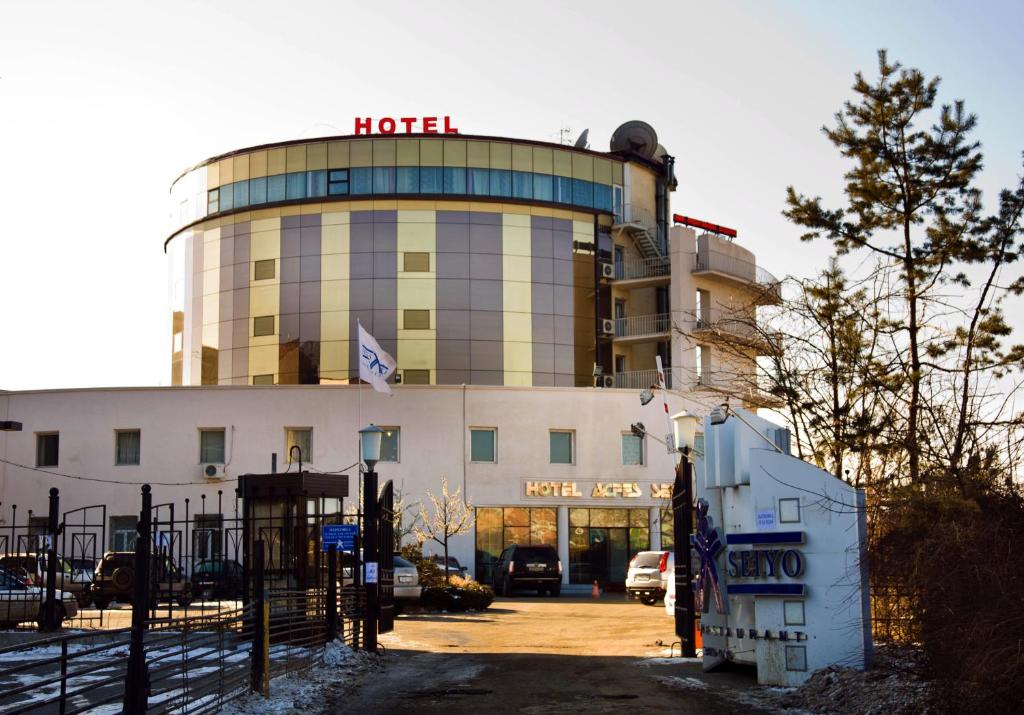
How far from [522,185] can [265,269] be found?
13.0 meters

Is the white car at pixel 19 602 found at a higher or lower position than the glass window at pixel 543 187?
lower

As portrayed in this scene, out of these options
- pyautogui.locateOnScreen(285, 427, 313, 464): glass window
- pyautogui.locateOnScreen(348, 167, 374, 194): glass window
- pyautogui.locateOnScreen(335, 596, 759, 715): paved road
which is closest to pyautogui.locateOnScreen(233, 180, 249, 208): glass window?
pyautogui.locateOnScreen(348, 167, 374, 194): glass window

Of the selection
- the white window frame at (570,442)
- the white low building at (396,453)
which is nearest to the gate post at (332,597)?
the white low building at (396,453)

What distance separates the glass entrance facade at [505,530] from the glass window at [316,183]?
57.8ft

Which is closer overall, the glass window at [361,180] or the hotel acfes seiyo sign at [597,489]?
the hotel acfes seiyo sign at [597,489]

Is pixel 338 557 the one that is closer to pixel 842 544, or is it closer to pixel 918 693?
pixel 842 544

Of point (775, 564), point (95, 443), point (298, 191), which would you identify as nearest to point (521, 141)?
point (298, 191)

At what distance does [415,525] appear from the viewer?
52.2m

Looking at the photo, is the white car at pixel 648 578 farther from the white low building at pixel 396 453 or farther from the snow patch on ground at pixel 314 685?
the snow patch on ground at pixel 314 685

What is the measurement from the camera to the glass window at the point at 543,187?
61438mm

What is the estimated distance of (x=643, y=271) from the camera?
210ft

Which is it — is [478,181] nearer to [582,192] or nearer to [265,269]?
[582,192]

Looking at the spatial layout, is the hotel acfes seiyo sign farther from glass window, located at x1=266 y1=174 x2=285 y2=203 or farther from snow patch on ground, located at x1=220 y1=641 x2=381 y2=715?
snow patch on ground, located at x1=220 y1=641 x2=381 y2=715

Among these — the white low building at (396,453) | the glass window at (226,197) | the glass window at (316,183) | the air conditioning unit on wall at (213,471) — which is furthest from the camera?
the glass window at (226,197)
